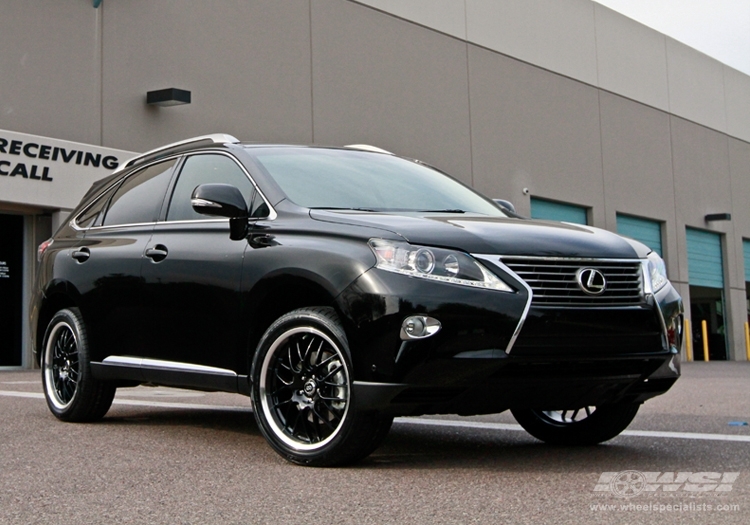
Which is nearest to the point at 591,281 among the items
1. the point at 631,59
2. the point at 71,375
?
the point at 71,375

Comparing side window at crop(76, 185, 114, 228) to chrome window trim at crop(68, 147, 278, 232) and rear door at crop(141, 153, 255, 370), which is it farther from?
rear door at crop(141, 153, 255, 370)

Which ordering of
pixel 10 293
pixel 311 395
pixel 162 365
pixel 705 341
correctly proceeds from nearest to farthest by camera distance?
pixel 311 395 < pixel 162 365 < pixel 10 293 < pixel 705 341

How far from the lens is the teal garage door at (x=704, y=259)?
36156 mm

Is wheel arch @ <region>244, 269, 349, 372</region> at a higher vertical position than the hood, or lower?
lower

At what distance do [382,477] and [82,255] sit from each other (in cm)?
304

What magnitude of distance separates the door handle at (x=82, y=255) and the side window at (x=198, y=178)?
31.4 inches

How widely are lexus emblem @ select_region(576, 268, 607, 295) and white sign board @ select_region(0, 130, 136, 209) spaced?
13.4 meters

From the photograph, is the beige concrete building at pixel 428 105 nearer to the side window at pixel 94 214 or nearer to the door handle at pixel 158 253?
the side window at pixel 94 214

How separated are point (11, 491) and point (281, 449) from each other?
1208 mm

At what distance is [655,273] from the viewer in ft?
→ 17.3

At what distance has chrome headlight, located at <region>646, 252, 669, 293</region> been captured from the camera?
5.16 m

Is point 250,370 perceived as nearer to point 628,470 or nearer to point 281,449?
point 281,449

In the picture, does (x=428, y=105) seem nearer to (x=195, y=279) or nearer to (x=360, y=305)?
(x=195, y=279)

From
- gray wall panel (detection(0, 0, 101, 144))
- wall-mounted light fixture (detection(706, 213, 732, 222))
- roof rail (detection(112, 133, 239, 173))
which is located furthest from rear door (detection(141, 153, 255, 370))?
wall-mounted light fixture (detection(706, 213, 732, 222))
